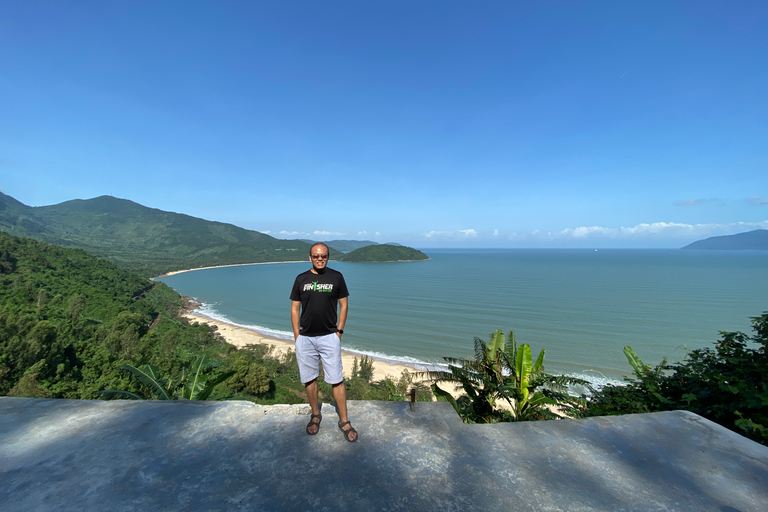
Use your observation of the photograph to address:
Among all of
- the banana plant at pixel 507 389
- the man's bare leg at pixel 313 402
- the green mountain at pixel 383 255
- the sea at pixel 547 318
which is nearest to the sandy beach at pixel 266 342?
the sea at pixel 547 318

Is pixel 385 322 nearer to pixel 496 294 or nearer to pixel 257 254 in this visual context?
pixel 496 294

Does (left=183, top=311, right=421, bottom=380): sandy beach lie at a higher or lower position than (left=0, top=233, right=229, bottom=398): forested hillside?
lower

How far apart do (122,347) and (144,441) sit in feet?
80.2

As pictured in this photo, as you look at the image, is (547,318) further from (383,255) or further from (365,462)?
(383,255)

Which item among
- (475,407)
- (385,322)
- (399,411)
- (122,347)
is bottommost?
(385,322)

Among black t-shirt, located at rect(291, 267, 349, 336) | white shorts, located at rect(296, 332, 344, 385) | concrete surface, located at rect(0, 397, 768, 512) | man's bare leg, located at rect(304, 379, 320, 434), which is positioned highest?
black t-shirt, located at rect(291, 267, 349, 336)

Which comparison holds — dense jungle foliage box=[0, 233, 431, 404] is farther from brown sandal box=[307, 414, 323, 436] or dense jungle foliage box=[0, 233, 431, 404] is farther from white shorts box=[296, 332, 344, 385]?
brown sandal box=[307, 414, 323, 436]

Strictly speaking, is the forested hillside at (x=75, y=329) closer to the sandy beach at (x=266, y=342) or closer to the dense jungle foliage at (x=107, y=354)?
the dense jungle foliage at (x=107, y=354)

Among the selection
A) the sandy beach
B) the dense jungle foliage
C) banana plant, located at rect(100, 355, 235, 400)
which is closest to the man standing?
the dense jungle foliage

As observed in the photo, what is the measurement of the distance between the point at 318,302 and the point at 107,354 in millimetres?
19819

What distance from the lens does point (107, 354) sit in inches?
637

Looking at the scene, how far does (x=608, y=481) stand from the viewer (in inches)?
91.8

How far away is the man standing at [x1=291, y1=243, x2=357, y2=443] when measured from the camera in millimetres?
3219

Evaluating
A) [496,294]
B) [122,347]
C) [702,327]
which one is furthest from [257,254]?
[702,327]
